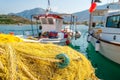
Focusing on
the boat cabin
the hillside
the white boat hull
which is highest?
the boat cabin

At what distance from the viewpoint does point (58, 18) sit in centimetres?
2289

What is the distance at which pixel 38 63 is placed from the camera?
5555 millimetres

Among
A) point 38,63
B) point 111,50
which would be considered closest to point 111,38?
point 111,50

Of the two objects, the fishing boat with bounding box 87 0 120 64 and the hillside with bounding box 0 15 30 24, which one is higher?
the fishing boat with bounding box 87 0 120 64

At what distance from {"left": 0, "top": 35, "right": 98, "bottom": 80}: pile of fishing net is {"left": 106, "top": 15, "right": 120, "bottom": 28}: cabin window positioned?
400 inches

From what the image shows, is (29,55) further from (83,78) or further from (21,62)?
(83,78)

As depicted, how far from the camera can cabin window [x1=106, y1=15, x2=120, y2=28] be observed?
16181mm

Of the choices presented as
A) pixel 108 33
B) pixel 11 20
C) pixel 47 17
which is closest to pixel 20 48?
pixel 108 33

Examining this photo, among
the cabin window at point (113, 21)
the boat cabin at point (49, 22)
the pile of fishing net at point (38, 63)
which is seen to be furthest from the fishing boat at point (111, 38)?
the pile of fishing net at point (38, 63)

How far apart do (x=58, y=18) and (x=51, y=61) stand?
56.9 ft

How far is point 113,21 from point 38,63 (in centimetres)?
1212

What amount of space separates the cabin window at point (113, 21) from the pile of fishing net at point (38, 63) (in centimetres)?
1017

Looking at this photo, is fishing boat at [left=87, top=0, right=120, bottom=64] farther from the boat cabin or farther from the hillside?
the hillside

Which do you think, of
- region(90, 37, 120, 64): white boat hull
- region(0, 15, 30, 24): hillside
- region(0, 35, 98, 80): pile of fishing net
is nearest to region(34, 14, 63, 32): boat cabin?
region(90, 37, 120, 64): white boat hull
